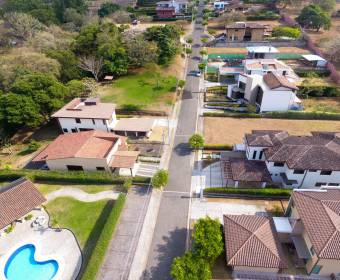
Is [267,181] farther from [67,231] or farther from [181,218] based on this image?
[67,231]

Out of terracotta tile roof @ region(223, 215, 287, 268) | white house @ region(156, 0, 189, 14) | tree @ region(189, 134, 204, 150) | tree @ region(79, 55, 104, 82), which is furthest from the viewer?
white house @ region(156, 0, 189, 14)

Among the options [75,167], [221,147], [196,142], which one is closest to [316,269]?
[221,147]

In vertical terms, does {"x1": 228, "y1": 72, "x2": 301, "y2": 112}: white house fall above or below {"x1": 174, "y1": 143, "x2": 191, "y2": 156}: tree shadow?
above

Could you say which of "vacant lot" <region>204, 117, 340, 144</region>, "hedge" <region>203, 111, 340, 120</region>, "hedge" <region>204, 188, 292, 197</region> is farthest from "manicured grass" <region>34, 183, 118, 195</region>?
"hedge" <region>203, 111, 340, 120</region>

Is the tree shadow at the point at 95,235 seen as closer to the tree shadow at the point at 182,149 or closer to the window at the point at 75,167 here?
the window at the point at 75,167

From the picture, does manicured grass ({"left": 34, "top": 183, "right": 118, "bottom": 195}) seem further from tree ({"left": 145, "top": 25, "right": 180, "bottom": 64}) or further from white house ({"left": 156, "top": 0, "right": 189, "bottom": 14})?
white house ({"left": 156, "top": 0, "right": 189, "bottom": 14})

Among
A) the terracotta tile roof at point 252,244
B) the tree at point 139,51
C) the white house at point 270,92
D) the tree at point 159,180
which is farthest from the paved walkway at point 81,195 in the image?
the tree at point 139,51
